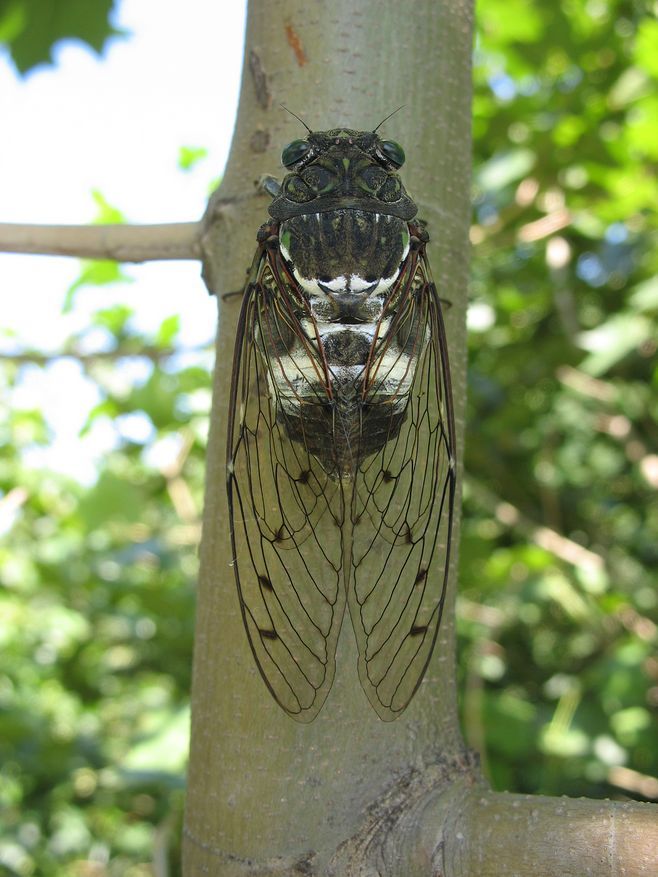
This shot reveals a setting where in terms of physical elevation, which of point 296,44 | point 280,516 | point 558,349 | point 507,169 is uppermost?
point 507,169

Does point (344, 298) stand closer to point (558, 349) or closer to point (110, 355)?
point (110, 355)

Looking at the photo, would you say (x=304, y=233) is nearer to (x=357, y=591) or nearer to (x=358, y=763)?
(x=357, y=591)

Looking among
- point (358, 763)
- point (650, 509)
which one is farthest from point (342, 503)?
point (650, 509)

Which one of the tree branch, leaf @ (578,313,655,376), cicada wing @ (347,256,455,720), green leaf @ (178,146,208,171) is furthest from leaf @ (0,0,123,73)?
the tree branch

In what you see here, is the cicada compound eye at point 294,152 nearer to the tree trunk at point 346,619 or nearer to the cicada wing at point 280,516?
the tree trunk at point 346,619

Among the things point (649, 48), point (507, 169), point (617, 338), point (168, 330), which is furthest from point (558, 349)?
point (168, 330)

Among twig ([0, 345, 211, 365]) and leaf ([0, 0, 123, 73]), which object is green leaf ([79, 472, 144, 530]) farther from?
leaf ([0, 0, 123, 73])
